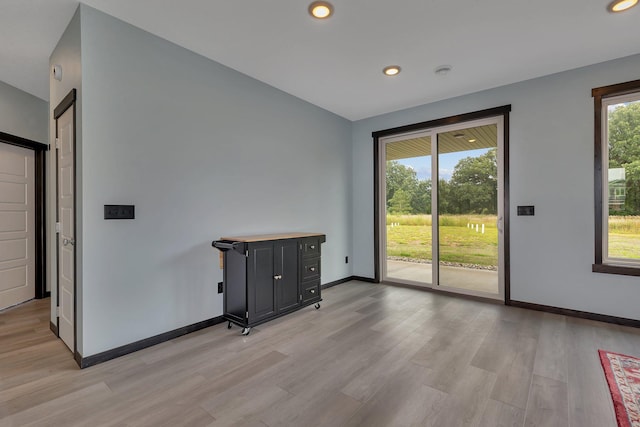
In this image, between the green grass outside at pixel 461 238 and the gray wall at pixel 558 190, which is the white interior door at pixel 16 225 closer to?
the green grass outside at pixel 461 238

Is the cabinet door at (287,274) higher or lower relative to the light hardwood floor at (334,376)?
higher

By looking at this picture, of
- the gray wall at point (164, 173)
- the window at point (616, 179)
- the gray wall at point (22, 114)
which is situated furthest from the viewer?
the gray wall at point (22, 114)

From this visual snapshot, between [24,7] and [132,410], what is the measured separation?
2967 mm

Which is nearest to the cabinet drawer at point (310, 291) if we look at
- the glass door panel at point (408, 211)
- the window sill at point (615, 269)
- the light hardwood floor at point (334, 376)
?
the light hardwood floor at point (334, 376)

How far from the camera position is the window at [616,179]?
9.91 ft

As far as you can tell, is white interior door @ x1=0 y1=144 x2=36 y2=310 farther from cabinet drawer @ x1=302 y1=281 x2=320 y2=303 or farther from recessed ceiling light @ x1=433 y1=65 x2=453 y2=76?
recessed ceiling light @ x1=433 y1=65 x2=453 y2=76

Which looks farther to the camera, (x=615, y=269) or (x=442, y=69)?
(x=442, y=69)

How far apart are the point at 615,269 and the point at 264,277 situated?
3.56m

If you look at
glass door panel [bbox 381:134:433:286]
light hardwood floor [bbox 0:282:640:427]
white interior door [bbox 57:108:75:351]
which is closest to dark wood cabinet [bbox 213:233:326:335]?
light hardwood floor [bbox 0:282:640:427]

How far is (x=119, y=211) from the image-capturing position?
2365 mm

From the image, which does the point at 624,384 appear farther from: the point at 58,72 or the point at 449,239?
the point at 58,72

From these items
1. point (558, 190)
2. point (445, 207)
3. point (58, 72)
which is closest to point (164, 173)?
point (58, 72)

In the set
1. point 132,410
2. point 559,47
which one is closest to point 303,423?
point 132,410

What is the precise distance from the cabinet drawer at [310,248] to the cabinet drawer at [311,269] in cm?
7
